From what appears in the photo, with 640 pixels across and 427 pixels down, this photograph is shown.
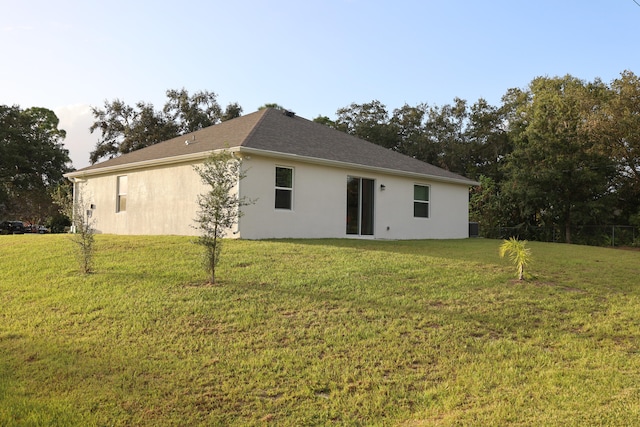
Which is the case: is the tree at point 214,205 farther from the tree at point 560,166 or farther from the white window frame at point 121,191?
the tree at point 560,166

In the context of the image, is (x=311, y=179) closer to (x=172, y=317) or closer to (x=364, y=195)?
(x=364, y=195)

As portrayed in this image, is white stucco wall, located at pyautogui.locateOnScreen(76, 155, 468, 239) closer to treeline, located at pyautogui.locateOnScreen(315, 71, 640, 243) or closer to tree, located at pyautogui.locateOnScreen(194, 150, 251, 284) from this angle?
tree, located at pyautogui.locateOnScreen(194, 150, 251, 284)

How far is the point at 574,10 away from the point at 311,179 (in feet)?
27.3

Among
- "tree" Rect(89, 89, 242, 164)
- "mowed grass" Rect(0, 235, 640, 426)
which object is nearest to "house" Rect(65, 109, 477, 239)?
"mowed grass" Rect(0, 235, 640, 426)

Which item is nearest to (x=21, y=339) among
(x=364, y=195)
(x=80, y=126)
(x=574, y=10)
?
(x=364, y=195)

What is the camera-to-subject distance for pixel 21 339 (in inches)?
234

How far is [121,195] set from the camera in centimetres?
1722

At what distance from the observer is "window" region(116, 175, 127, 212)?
55.8 ft

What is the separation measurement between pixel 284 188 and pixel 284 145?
138 cm

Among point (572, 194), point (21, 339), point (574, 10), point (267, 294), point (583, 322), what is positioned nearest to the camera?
point (21, 339)

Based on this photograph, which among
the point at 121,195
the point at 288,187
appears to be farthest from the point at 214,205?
the point at 121,195

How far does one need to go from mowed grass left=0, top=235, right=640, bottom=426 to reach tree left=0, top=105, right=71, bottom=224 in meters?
27.0

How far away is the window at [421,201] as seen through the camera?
18031 mm

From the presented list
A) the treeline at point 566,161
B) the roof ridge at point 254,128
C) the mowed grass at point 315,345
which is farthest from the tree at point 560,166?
the mowed grass at point 315,345
